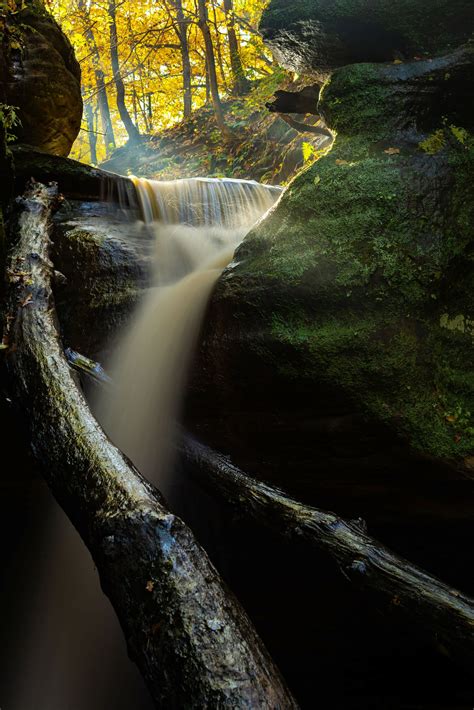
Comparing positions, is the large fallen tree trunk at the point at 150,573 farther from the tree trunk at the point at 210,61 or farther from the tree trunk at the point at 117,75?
the tree trunk at the point at 117,75

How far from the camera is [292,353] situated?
3.12m

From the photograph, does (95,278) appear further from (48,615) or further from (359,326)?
(48,615)

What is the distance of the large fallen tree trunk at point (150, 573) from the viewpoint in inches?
53.8

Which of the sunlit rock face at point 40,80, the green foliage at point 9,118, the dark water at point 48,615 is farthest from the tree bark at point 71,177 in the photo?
the dark water at point 48,615

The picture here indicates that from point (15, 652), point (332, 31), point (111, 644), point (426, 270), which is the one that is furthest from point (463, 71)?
point (15, 652)

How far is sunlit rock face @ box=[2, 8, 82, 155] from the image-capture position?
5.78m

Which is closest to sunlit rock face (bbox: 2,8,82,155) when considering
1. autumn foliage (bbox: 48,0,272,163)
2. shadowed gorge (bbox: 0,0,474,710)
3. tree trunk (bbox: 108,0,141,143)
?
shadowed gorge (bbox: 0,0,474,710)

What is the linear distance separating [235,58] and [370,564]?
61.2ft

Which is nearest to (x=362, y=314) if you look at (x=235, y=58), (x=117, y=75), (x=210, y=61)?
(x=210, y=61)

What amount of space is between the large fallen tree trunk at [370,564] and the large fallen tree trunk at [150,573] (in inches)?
33.5

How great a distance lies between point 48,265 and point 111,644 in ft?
10.1

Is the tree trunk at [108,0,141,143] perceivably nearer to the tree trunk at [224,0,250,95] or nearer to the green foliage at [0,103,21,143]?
the tree trunk at [224,0,250,95]

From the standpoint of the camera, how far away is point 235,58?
1616 centimetres

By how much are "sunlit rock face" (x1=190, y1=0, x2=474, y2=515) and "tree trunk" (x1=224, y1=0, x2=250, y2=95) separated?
1310 centimetres
